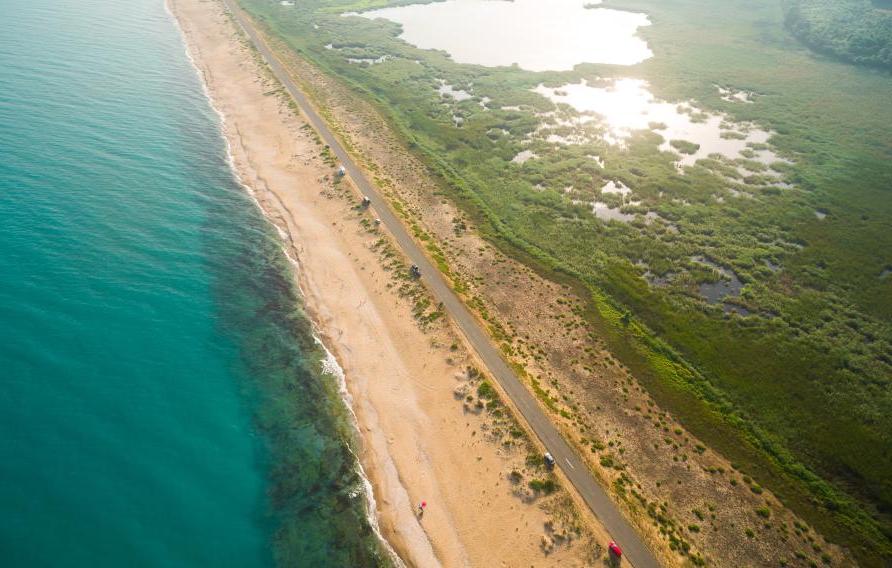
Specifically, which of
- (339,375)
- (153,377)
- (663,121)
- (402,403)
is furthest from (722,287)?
(153,377)

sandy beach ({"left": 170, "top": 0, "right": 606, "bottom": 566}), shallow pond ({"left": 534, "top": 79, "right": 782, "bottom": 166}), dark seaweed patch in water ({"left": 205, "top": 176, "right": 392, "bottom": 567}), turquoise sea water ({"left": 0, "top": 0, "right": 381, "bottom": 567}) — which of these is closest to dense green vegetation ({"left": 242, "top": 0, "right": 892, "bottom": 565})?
shallow pond ({"left": 534, "top": 79, "right": 782, "bottom": 166})

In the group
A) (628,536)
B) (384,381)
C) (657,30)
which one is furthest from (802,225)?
(657,30)

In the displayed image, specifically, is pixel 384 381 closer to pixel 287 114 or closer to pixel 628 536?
pixel 628 536

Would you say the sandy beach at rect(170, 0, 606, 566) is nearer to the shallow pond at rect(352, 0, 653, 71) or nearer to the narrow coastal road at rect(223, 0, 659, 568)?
the narrow coastal road at rect(223, 0, 659, 568)

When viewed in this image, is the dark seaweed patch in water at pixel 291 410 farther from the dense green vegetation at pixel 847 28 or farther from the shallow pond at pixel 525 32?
the dense green vegetation at pixel 847 28

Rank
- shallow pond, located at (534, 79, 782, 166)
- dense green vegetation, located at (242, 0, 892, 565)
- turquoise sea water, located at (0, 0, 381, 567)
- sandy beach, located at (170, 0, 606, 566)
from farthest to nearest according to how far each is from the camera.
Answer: shallow pond, located at (534, 79, 782, 166), dense green vegetation, located at (242, 0, 892, 565), sandy beach, located at (170, 0, 606, 566), turquoise sea water, located at (0, 0, 381, 567)

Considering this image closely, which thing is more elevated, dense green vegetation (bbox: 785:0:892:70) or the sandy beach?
dense green vegetation (bbox: 785:0:892:70)

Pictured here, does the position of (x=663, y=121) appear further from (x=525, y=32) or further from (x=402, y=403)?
(x=402, y=403)
